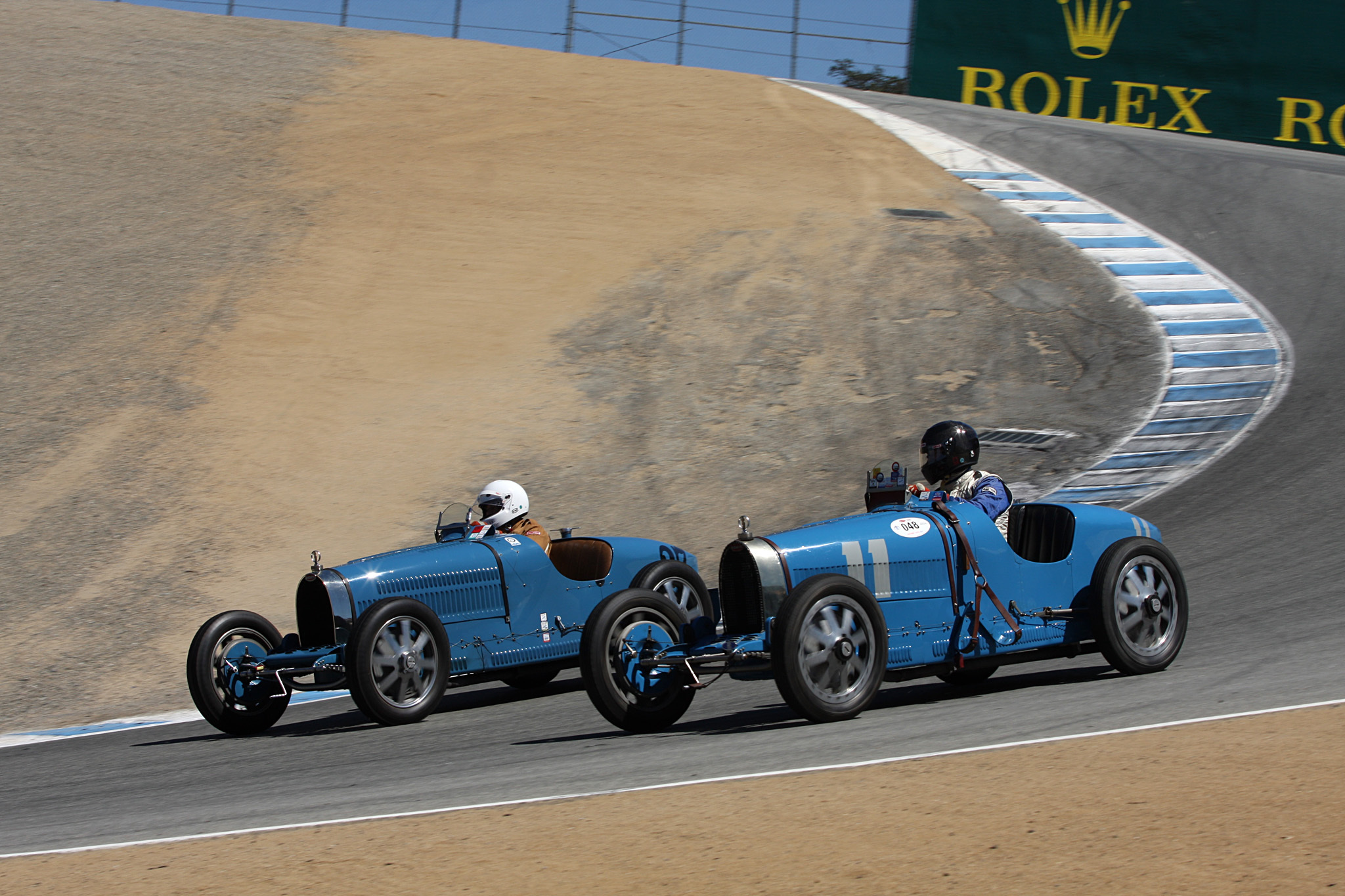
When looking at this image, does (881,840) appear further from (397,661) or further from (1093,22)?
(1093,22)

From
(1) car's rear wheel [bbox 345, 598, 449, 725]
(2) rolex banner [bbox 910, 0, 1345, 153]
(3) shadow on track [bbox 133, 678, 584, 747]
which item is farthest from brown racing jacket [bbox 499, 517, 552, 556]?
(2) rolex banner [bbox 910, 0, 1345, 153]

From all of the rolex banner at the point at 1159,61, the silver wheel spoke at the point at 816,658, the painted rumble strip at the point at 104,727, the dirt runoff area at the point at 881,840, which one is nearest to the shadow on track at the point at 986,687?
the silver wheel spoke at the point at 816,658

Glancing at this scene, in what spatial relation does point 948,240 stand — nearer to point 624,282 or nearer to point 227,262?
point 624,282

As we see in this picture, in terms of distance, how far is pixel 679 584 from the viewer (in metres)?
10.2

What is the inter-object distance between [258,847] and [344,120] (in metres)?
24.8

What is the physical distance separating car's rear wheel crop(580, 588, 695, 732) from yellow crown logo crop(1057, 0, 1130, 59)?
24210mm

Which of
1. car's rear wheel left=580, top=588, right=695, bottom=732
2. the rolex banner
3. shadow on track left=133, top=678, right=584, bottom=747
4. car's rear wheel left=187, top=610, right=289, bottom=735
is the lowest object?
shadow on track left=133, top=678, right=584, bottom=747

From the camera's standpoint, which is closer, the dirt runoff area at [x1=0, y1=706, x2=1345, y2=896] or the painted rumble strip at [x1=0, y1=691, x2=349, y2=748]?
the dirt runoff area at [x1=0, y1=706, x2=1345, y2=896]

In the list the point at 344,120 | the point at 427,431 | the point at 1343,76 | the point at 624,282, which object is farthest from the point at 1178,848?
the point at 1343,76

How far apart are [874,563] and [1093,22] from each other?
23970 mm

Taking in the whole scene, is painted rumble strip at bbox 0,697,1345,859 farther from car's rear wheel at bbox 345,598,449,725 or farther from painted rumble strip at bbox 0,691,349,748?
painted rumble strip at bbox 0,691,349,748

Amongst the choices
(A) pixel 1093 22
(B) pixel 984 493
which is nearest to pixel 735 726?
(B) pixel 984 493

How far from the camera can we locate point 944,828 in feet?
15.0

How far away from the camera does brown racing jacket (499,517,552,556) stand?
33.2ft
